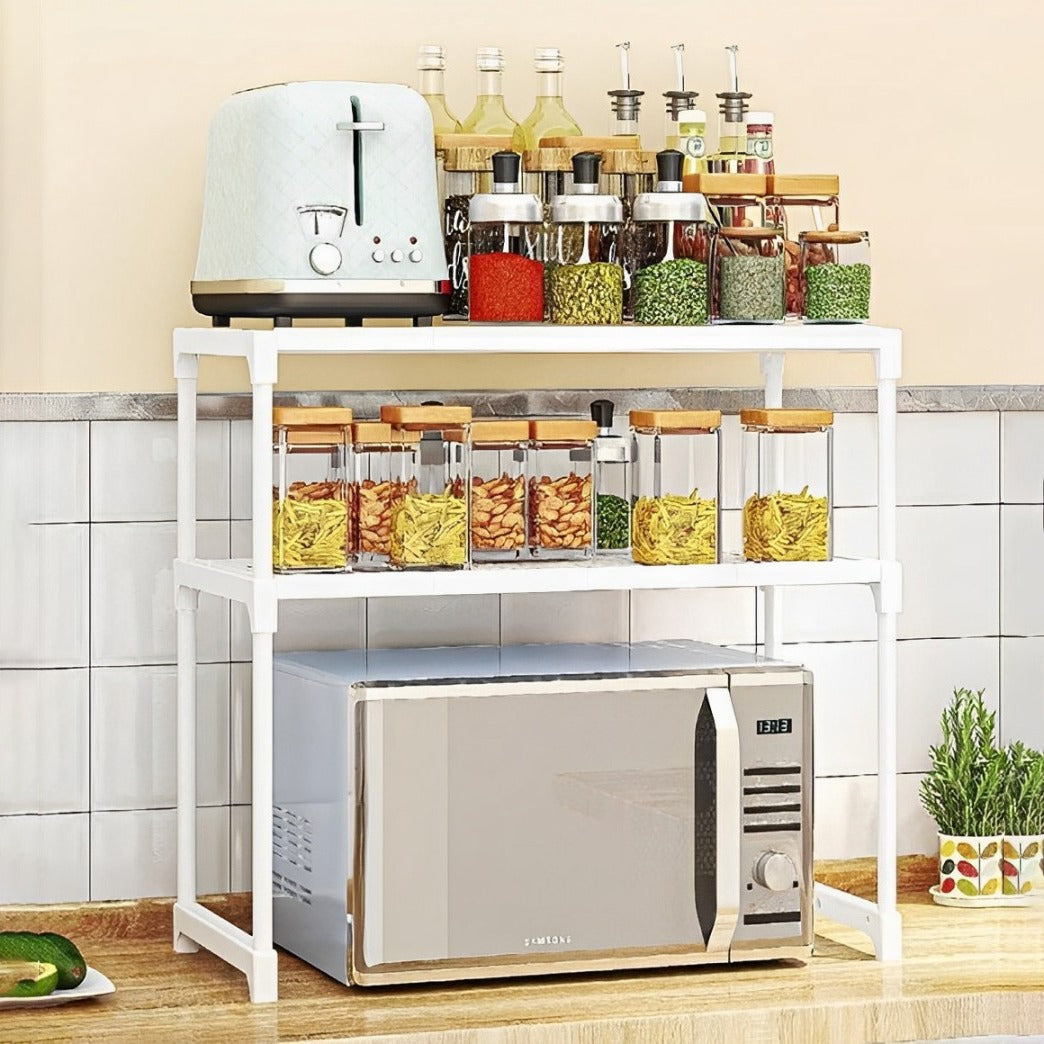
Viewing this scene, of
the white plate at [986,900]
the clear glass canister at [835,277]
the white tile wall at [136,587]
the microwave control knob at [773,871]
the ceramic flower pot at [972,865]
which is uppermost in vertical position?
the clear glass canister at [835,277]

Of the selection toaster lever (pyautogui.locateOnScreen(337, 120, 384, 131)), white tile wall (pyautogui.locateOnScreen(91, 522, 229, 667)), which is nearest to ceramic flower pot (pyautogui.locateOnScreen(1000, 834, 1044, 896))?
white tile wall (pyautogui.locateOnScreen(91, 522, 229, 667))

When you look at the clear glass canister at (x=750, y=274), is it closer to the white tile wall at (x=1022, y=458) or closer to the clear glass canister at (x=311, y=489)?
the clear glass canister at (x=311, y=489)

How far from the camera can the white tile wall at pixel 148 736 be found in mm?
2525

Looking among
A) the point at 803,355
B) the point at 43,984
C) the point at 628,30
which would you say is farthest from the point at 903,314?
the point at 43,984

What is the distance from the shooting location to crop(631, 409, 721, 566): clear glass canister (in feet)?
7.55

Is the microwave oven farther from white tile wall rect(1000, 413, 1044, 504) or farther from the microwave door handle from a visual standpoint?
white tile wall rect(1000, 413, 1044, 504)

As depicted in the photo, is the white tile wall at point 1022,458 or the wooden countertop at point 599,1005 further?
the white tile wall at point 1022,458

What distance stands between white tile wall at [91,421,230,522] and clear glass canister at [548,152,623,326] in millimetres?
496

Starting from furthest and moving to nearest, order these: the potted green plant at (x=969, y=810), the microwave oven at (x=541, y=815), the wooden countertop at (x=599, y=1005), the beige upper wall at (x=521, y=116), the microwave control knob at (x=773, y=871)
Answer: the potted green plant at (x=969, y=810) < the beige upper wall at (x=521, y=116) < the microwave control knob at (x=773, y=871) < the microwave oven at (x=541, y=815) < the wooden countertop at (x=599, y=1005)

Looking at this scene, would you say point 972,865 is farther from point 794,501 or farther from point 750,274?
point 750,274

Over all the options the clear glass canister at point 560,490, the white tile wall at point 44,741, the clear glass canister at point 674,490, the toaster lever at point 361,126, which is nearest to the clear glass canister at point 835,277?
the clear glass canister at point 674,490

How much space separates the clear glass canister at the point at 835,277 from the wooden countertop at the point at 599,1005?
0.77 meters

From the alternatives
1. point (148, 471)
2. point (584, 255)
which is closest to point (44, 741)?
point (148, 471)

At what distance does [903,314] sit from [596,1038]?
1.14m
